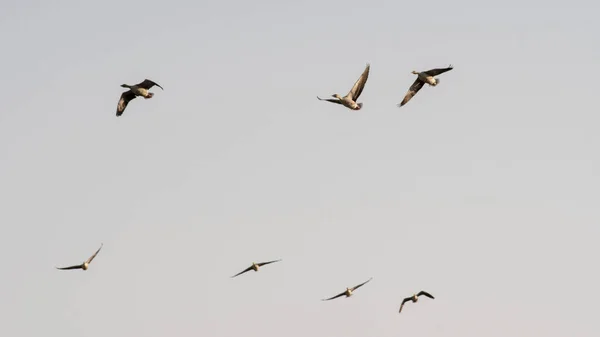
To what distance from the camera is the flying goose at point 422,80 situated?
114438 millimetres

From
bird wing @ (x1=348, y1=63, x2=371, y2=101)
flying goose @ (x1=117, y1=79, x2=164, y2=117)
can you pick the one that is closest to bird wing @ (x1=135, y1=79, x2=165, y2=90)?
flying goose @ (x1=117, y1=79, x2=164, y2=117)

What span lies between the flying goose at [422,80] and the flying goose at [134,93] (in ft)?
67.4

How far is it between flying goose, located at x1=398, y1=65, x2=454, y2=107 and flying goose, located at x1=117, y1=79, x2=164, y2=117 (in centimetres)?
2053

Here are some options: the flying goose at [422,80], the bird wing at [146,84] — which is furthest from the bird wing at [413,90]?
the bird wing at [146,84]

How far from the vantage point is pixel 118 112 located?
115 m

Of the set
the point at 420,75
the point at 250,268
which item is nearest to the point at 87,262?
the point at 250,268

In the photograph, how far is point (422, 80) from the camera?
382ft

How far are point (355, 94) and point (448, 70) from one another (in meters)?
7.56

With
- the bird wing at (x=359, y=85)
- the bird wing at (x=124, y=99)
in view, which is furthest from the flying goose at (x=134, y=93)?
the bird wing at (x=359, y=85)

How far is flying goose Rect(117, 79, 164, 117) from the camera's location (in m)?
113

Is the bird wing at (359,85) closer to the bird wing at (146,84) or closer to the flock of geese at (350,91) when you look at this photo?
the flock of geese at (350,91)

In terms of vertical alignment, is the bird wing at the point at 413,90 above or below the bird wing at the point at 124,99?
above

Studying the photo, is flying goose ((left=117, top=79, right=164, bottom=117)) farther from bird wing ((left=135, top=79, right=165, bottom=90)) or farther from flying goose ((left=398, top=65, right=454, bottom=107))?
flying goose ((left=398, top=65, right=454, bottom=107))

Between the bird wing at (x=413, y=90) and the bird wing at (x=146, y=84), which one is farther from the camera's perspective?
the bird wing at (x=413, y=90)
